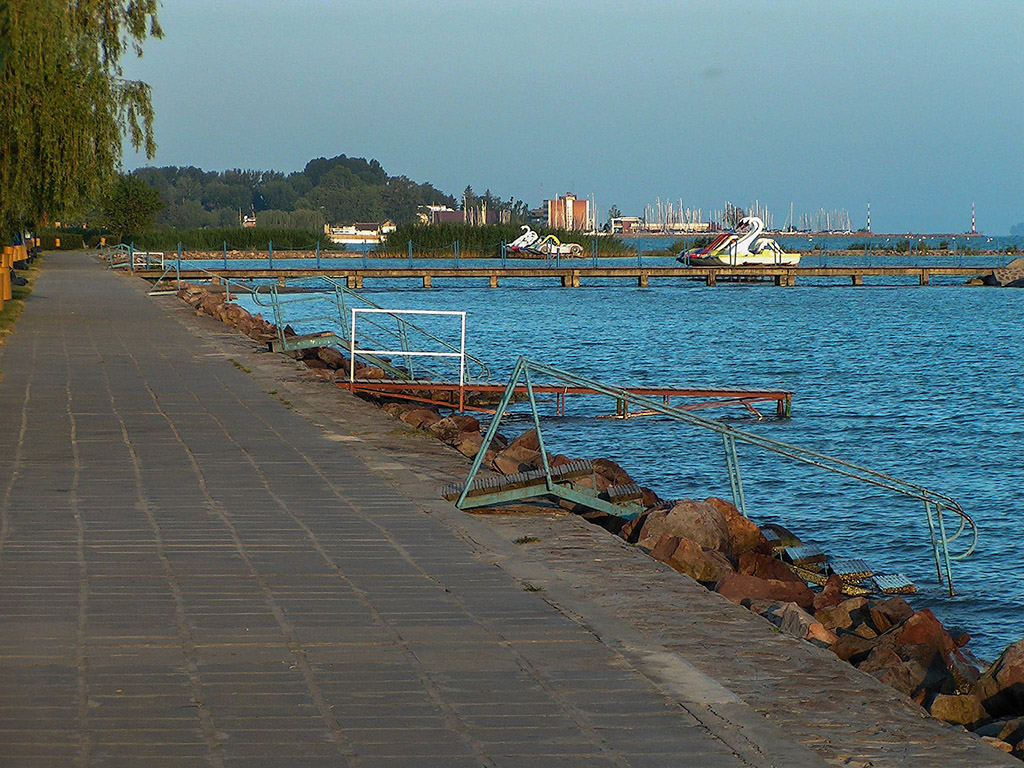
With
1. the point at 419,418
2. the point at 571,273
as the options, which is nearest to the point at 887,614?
the point at 419,418

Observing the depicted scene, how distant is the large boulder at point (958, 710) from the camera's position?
5312 mm

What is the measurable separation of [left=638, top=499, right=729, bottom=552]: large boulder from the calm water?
2297 mm

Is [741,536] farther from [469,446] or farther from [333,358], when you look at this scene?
[333,358]

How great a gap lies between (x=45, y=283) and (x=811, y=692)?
38560mm

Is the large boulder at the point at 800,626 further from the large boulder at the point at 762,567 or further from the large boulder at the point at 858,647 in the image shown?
the large boulder at the point at 762,567

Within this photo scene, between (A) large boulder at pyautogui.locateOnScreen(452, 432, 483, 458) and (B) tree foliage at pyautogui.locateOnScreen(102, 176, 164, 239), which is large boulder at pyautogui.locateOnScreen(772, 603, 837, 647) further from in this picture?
(B) tree foliage at pyautogui.locateOnScreen(102, 176, 164, 239)

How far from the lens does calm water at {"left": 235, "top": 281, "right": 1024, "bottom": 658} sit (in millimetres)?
11914

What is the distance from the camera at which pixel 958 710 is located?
17.5ft

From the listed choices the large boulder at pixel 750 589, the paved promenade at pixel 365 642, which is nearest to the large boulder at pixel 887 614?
the large boulder at pixel 750 589

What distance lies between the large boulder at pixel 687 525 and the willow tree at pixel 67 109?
595 inches

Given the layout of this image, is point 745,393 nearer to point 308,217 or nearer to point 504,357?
point 504,357

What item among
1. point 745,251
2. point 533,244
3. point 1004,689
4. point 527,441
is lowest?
point 1004,689

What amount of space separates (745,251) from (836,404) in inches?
2192

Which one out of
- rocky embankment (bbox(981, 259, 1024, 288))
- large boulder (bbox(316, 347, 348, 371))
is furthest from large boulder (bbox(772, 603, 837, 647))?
rocky embankment (bbox(981, 259, 1024, 288))
